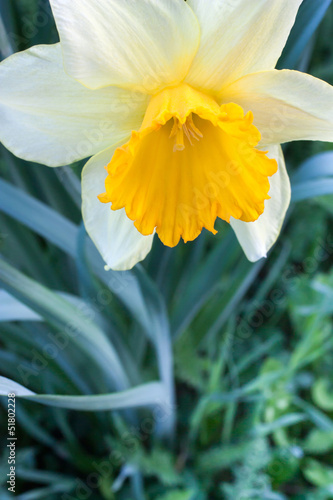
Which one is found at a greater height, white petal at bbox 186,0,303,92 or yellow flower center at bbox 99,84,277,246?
white petal at bbox 186,0,303,92

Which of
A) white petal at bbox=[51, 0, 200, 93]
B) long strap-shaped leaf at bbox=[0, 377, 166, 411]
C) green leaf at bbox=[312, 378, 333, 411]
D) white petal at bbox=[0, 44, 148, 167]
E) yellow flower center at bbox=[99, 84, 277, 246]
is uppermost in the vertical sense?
white petal at bbox=[51, 0, 200, 93]

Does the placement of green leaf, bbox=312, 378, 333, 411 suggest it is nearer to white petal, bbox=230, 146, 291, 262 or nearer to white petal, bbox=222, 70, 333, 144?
white petal, bbox=230, 146, 291, 262

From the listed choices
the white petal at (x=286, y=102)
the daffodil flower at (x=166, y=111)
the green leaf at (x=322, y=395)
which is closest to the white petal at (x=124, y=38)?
the daffodil flower at (x=166, y=111)

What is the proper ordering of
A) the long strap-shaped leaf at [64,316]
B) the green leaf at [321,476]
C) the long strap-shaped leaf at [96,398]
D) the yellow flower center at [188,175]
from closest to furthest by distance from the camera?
1. the long strap-shaped leaf at [96,398]
2. the yellow flower center at [188,175]
3. the long strap-shaped leaf at [64,316]
4. the green leaf at [321,476]

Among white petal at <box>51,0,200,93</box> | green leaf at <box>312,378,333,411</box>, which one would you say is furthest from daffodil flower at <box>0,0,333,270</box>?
green leaf at <box>312,378,333,411</box>

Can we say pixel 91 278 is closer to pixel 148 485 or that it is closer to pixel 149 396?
pixel 149 396

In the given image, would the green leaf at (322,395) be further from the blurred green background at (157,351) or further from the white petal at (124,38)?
the white petal at (124,38)
